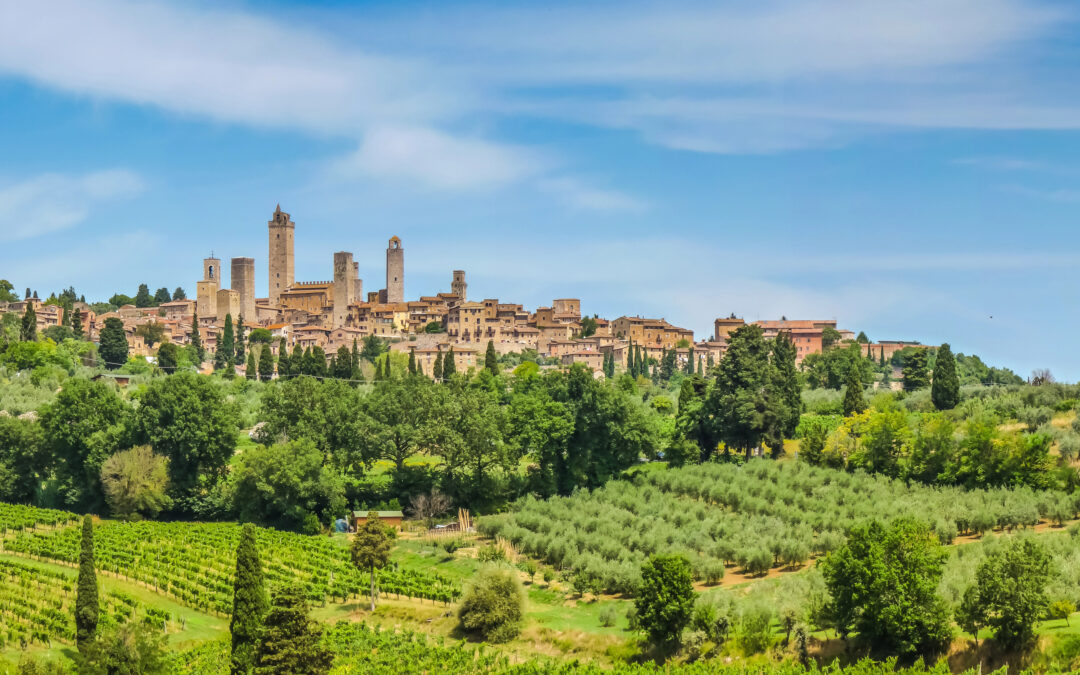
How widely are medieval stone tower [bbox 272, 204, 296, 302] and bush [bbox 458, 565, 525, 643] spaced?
125 meters

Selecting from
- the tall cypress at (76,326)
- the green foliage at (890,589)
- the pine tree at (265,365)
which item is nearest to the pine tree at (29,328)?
the tall cypress at (76,326)

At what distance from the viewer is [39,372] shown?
75.3m

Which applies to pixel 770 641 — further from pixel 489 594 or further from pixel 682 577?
pixel 489 594

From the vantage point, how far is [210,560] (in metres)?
39.0

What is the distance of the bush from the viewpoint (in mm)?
30719

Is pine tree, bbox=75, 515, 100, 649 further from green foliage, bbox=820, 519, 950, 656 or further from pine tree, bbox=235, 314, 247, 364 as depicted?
pine tree, bbox=235, 314, 247, 364

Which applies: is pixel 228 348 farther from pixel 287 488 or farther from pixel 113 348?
pixel 287 488

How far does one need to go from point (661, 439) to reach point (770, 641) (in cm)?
2883

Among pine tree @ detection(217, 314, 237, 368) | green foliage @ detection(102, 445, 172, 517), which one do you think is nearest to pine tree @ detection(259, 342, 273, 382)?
pine tree @ detection(217, 314, 237, 368)

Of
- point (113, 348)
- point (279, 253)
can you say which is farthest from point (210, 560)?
point (279, 253)

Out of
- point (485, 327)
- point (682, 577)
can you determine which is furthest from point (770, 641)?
point (485, 327)

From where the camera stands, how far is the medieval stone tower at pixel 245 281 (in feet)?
481

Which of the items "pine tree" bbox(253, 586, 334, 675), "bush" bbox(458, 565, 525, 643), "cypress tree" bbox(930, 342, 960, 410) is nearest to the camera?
"pine tree" bbox(253, 586, 334, 675)

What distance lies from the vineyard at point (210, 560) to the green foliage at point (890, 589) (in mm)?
12974
